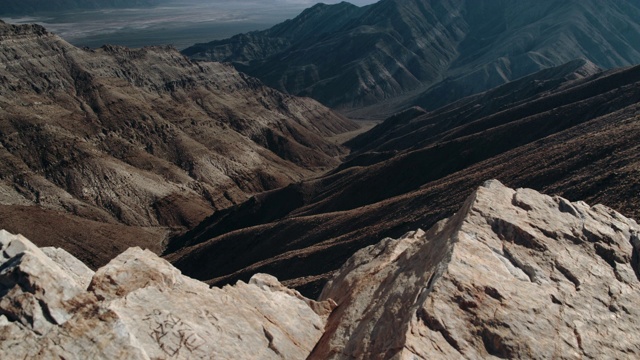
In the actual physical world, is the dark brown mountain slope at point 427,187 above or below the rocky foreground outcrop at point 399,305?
below

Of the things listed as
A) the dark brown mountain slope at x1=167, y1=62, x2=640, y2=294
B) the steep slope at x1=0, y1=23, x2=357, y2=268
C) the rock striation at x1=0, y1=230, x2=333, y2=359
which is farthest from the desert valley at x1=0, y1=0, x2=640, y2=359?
the steep slope at x1=0, y1=23, x2=357, y2=268

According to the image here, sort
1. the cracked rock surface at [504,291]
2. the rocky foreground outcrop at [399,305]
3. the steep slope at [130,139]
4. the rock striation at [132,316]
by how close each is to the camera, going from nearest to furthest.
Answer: the rock striation at [132,316] → the rocky foreground outcrop at [399,305] → the cracked rock surface at [504,291] → the steep slope at [130,139]

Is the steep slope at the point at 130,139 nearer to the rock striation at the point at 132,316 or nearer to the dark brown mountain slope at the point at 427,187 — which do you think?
the dark brown mountain slope at the point at 427,187

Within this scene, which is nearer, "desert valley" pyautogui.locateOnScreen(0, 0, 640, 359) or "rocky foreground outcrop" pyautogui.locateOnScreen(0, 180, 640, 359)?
"rocky foreground outcrop" pyautogui.locateOnScreen(0, 180, 640, 359)

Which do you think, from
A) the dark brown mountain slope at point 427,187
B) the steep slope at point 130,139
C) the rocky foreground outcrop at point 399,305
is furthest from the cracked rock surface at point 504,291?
the steep slope at point 130,139

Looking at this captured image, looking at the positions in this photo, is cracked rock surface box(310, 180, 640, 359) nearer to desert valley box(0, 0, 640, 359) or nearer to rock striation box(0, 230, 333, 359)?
desert valley box(0, 0, 640, 359)

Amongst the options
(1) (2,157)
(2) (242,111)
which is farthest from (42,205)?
(2) (242,111)

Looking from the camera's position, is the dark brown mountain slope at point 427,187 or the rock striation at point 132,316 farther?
the dark brown mountain slope at point 427,187
